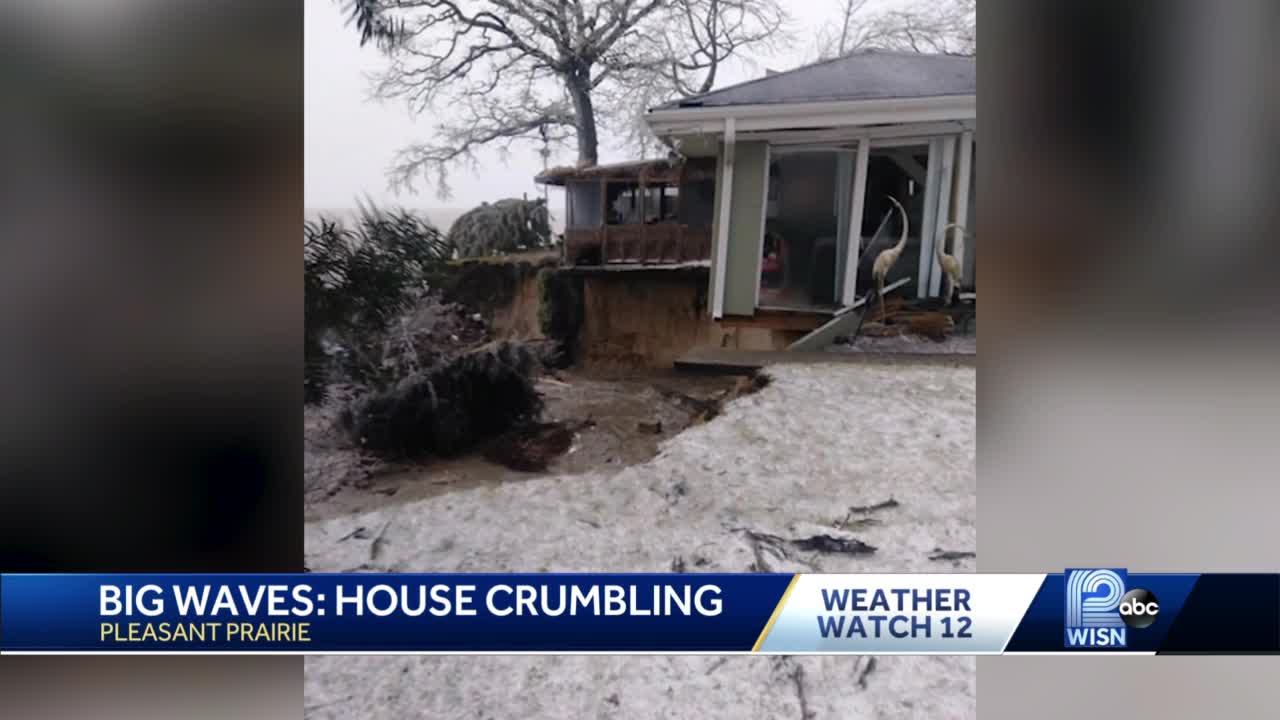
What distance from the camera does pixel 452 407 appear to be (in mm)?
2660

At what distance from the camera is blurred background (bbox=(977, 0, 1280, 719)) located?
1760 millimetres

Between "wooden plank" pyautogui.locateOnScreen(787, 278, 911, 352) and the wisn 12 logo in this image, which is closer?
the wisn 12 logo

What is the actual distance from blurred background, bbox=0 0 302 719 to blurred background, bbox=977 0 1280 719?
197cm

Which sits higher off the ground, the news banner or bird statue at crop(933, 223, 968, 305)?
bird statue at crop(933, 223, 968, 305)

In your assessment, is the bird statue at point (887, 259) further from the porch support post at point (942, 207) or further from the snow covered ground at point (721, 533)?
the snow covered ground at point (721, 533)

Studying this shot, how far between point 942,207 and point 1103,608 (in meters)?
1.69

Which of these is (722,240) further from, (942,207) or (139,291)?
(139,291)

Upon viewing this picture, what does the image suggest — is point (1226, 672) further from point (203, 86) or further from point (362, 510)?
point (203, 86)

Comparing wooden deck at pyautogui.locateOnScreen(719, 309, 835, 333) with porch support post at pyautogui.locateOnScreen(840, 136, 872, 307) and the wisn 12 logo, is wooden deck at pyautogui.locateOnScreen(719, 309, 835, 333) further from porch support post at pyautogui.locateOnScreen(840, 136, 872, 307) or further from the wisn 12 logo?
the wisn 12 logo

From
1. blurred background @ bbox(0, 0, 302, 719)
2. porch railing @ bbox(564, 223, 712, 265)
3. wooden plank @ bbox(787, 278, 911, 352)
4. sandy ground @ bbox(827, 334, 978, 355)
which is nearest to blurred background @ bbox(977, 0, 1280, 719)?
sandy ground @ bbox(827, 334, 978, 355)

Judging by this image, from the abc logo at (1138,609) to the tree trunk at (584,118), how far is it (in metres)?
2.33

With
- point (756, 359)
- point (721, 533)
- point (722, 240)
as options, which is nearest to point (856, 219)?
point (722, 240)

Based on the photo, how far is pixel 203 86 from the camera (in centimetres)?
179

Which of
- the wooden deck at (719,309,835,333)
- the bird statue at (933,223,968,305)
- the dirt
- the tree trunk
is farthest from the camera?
the wooden deck at (719,309,835,333)
